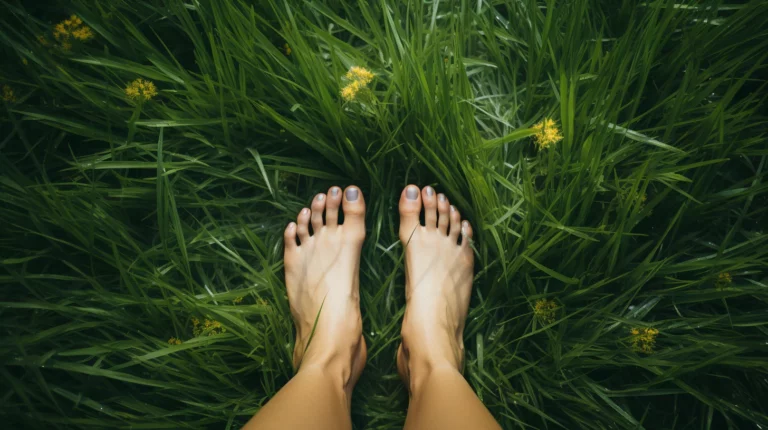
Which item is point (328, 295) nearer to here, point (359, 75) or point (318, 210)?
point (318, 210)

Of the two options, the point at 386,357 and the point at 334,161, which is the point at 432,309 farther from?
the point at 334,161

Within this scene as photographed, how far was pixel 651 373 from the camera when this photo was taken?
0.98 metres

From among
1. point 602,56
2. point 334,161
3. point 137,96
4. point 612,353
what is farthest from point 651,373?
point 137,96

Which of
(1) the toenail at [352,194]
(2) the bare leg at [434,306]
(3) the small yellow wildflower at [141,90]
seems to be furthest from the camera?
(1) the toenail at [352,194]

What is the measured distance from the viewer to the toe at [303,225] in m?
1.13

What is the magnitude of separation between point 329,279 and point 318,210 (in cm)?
18

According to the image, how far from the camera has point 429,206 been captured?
1.11 m

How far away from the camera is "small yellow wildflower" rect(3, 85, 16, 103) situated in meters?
1.05

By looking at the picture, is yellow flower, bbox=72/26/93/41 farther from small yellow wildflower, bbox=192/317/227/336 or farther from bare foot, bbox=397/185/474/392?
bare foot, bbox=397/185/474/392

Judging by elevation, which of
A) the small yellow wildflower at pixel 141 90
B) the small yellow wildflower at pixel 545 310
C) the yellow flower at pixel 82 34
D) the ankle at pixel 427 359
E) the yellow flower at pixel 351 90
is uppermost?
the yellow flower at pixel 82 34

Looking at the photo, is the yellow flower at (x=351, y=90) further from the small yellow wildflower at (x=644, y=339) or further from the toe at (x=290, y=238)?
the small yellow wildflower at (x=644, y=339)

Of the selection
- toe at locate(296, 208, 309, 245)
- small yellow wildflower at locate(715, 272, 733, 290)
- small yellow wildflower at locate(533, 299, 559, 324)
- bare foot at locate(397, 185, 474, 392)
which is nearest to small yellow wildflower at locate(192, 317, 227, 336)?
toe at locate(296, 208, 309, 245)

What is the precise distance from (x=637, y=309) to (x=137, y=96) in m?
1.23

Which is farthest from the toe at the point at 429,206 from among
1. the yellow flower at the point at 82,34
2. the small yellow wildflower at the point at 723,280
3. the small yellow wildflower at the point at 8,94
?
the small yellow wildflower at the point at 8,94
